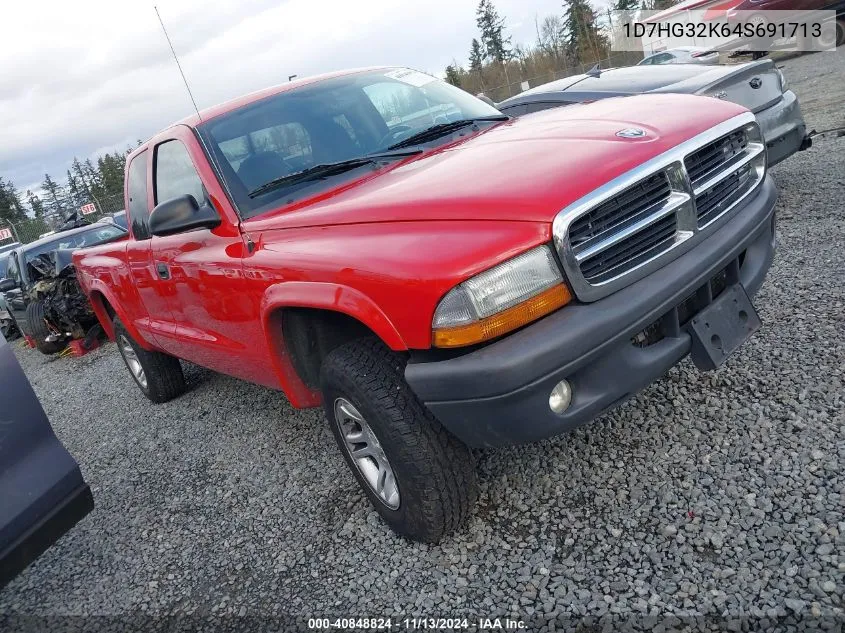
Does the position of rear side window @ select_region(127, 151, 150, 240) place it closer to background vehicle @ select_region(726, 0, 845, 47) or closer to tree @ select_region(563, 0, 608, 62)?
background vehicle @ select_region(726, 0, 845, 47)

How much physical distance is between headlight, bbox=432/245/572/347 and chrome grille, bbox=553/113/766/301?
0.07 meters

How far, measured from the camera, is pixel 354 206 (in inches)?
90.7

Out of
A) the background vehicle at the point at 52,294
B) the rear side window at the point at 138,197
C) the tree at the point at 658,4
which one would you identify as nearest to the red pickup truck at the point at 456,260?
the rear side window at the point at 138,197

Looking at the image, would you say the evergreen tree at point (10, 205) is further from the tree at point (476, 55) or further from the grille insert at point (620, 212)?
the grille insert at point (620, 212)

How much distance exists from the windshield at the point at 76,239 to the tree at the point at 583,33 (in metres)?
48.6

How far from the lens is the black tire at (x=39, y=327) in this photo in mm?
8430

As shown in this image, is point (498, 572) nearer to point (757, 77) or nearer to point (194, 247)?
point (194, 247)

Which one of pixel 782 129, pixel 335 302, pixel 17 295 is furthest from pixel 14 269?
pixel 782 129

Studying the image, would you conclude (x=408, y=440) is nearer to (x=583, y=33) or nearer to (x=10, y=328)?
(x=10, y=328)

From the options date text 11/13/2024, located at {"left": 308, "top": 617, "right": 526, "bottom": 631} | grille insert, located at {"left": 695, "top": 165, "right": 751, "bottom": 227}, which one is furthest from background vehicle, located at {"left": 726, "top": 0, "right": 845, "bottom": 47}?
date text 11/13/2024, located at {"left": 308, "top": 617, "right": 526, "bottom": 631}

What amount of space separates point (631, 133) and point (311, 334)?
1503 millimetres

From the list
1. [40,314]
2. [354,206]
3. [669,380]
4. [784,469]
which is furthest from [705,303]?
[40,314]

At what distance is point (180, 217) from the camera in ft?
9.05

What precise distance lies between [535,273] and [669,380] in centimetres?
156
